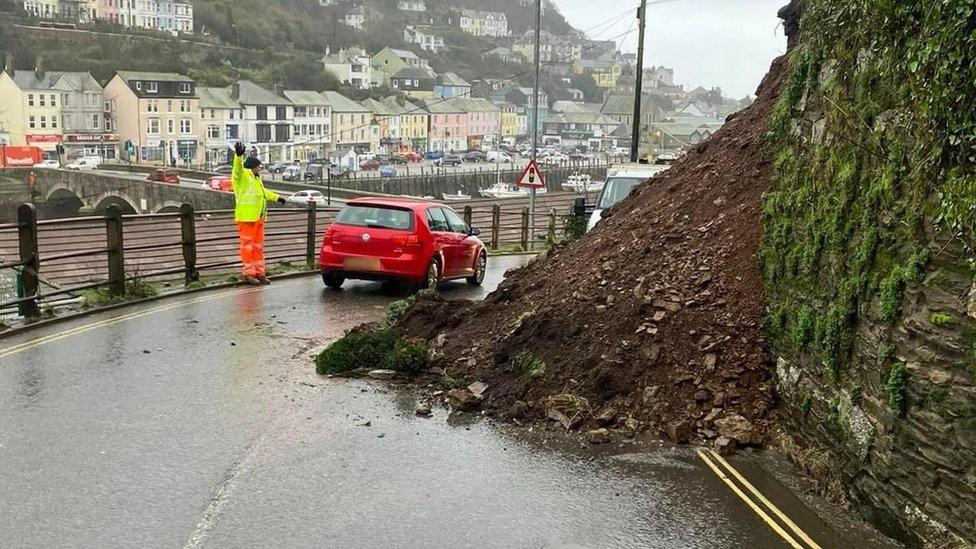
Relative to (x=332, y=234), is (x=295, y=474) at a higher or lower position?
lower

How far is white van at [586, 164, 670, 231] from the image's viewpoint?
1786 centimetres

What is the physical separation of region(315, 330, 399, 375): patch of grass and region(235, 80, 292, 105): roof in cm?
10727

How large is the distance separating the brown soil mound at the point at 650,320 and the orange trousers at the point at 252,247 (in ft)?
18.1

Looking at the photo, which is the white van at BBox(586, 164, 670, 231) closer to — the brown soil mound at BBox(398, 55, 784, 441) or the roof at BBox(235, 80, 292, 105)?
the brown soil mound at BBox(398, 55, 784, 441)

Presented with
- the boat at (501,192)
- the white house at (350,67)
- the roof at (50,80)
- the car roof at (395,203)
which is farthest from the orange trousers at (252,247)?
the white house at (350,67)

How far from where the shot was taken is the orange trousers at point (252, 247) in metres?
15.1

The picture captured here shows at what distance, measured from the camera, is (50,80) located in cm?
10094

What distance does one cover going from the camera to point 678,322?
321 inches

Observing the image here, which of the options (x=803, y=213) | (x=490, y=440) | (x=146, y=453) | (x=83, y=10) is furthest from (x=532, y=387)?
(x=83, y=10)

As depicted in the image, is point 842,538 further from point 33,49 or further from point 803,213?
point 33,49

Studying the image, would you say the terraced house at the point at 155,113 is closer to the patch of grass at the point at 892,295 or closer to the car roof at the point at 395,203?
the car roof at the point at 395,203

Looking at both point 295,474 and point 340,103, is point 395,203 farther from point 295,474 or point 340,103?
point 340,103

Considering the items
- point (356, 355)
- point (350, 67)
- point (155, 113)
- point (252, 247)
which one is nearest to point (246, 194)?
point (252, 247)

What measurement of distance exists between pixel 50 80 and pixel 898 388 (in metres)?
111
